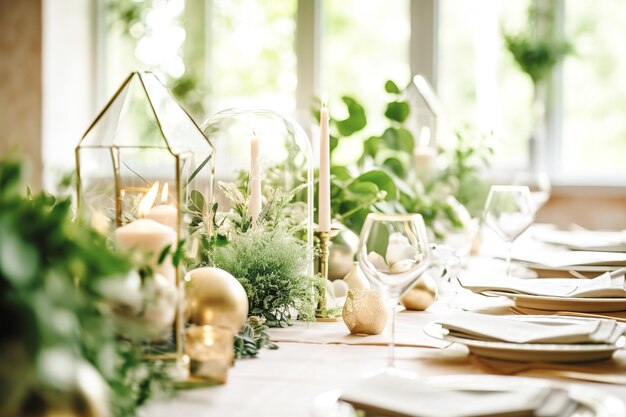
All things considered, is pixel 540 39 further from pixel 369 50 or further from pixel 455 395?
pixel 455 395

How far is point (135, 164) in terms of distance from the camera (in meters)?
1.03

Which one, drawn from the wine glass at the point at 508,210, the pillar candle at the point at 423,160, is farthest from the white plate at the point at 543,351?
the pillar candle at the point at 423,160

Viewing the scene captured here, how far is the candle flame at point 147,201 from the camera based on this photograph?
2.98ft

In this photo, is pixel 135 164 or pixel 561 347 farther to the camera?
pixel 135 164

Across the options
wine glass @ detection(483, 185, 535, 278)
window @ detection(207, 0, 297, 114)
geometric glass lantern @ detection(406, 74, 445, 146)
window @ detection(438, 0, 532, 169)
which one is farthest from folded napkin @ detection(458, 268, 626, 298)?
window @ detection(207, 0, 297, 114)

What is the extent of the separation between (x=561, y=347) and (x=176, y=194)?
47cm

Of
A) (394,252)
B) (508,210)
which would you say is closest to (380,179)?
(508,210)

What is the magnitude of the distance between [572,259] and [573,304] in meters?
0.46

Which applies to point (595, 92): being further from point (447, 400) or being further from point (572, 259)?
point (447, 400)

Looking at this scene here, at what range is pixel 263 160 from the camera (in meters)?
1.37

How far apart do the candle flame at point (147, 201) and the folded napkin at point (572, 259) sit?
37.1 inches

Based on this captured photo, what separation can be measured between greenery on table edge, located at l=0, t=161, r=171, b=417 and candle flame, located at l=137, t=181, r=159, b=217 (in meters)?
0.31

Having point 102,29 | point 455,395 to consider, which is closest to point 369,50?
point 102,29

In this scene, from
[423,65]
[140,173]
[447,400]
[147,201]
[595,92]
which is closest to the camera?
[447,400]
